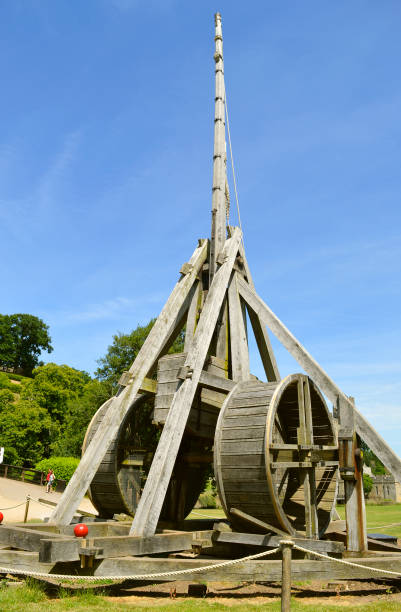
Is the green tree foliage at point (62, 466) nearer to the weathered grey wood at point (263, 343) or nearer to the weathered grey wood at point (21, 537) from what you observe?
the weathered grey wood at point (263, 343)

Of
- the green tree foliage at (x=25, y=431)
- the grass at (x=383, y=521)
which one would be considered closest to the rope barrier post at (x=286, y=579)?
the grass at (x=383, y=521)

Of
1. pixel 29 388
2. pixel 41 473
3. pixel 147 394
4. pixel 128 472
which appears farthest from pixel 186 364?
pixel 29 388

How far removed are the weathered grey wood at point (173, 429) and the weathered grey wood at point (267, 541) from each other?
3.19 ft

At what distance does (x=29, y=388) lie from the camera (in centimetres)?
4347

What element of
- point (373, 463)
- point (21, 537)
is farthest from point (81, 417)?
point (373, 463)

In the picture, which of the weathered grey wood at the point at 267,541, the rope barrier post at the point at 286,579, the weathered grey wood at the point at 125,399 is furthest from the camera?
the weathered grey wood at the point at 125,399

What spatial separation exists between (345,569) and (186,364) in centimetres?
320

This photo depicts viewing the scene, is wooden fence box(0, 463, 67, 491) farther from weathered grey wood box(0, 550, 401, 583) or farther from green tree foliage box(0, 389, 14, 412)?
weathered grey wood box(0, 550, 401, 583)

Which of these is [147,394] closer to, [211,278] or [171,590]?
[211,278]

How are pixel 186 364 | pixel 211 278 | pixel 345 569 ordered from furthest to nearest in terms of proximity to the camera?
pixel 211 278 → pixel 186 364 → pixel 345 569

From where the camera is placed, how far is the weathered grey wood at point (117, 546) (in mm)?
5117

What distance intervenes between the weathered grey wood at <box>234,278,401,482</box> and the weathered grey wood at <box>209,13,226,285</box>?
85cm

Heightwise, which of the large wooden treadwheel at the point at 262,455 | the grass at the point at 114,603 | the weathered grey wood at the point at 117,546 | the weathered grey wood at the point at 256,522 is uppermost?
the large wooden treadwheel at the point at 262,455

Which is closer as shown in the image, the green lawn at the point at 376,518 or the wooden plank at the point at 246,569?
the wooden plank at the point at 246,569
